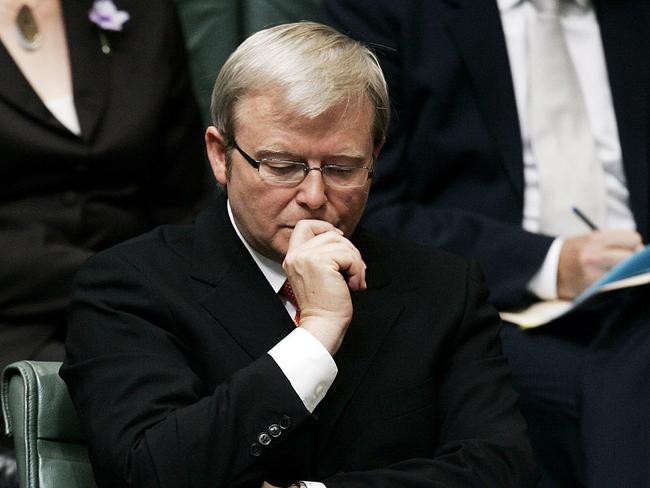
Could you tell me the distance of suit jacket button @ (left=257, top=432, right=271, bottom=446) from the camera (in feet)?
6.72

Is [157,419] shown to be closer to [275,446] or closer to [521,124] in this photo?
[275,446]

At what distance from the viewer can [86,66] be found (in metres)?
3.15

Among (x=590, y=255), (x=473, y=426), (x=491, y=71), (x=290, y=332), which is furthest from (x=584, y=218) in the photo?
(x=290, y=332)

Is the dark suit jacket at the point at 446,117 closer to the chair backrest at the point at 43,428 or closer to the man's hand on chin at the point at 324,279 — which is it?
the man's hand on chin at the point at 324,279

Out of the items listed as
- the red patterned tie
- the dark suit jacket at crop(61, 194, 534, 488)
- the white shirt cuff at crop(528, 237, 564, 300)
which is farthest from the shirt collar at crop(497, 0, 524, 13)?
the red patterned tie

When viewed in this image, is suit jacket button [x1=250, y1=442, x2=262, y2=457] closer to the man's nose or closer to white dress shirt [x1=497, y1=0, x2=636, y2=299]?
the man's nose

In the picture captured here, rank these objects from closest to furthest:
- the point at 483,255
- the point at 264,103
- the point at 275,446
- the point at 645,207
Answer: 1. the point at 275,446
2. the point at 264,103
3. the point at 483,255
4. the point at 645,207

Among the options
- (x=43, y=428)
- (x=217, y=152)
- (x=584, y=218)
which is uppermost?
(x=217, y=152)

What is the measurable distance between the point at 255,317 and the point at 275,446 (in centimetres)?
29

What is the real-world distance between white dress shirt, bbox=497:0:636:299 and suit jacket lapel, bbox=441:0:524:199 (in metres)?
0.05

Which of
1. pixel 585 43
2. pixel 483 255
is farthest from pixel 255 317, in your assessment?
pixel 585 43

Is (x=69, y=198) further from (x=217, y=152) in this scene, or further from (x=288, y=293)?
(x=288, y=293)

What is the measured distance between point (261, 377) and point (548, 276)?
4.03 ft

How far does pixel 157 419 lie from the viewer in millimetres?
2076
